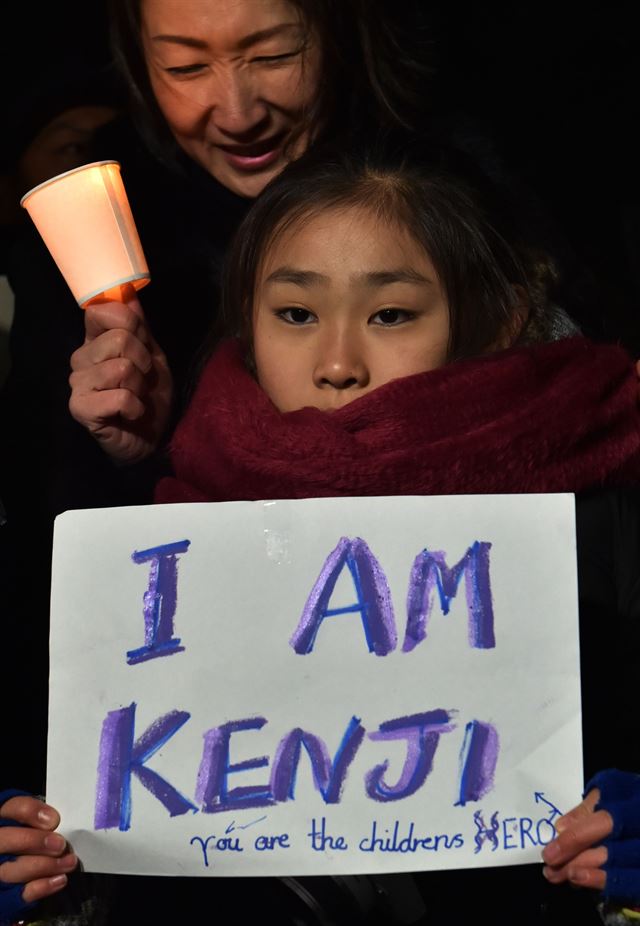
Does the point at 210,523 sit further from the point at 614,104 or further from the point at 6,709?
the point at 614,104

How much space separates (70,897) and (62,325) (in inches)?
37.9

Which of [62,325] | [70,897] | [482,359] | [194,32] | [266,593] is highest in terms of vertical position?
[194,32]

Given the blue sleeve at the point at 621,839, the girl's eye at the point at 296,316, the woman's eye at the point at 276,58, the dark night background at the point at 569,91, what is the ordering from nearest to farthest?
the blue sleeve at the point at 621,839 → the girl's eye at the point at 296,316 → the woman's eye at the point at 276,58 → the dark night background at the point at 569,91

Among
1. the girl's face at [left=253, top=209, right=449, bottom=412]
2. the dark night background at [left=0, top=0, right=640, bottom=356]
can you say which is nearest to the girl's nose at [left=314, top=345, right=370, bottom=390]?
the girl's face at [left=253, top=209, right=449, bottom=412]

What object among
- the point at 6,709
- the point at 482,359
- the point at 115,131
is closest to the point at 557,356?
the point at 482,359

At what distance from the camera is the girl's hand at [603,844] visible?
1.24 metres

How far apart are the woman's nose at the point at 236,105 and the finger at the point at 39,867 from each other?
103 centimetres

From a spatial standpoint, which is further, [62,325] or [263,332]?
[62,325]

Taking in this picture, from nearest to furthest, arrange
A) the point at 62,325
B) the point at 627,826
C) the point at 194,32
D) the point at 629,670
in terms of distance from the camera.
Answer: the point at 627,826
the point at 629,670
the point at 194,32
the point at 62,325

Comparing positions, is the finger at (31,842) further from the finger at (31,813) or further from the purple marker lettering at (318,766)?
the purple marker lettering at (318,766)

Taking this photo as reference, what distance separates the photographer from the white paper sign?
1.27 metres

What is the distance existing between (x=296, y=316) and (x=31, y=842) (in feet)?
2.16

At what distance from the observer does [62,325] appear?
2.03 meters

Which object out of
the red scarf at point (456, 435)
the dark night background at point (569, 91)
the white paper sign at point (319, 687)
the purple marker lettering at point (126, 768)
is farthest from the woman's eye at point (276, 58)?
the purple marker lettering at point (126, 768)
